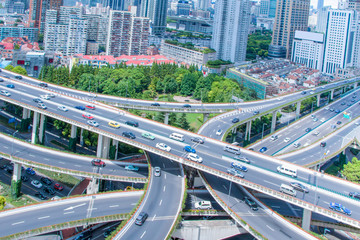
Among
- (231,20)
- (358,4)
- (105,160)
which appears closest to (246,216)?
(105,160)

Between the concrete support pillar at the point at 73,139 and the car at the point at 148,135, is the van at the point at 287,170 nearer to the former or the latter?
the car at the point at 148,135

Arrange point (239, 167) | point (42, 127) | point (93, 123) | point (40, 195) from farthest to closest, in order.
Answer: point (42, 127)
point (93, 123)
point (40, 195)
point (239, 167)

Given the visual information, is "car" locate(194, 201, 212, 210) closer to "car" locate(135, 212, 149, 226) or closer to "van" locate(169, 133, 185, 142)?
"car" locate(135, 212, 149, 226)

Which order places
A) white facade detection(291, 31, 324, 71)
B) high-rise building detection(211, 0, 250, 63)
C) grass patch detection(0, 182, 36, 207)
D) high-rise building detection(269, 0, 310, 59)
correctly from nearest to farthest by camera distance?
grass patch detection(0, 182, 36, 207) → high-rise building detection(211, 0, 250, 63) → white facade detection(291, 31, 324, 71) → high-rise building detection(269, 0, 310, 59)

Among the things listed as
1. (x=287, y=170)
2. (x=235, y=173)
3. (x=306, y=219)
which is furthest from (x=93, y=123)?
(x=306, y=219)

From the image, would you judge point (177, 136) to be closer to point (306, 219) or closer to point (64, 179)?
point (64, 179)

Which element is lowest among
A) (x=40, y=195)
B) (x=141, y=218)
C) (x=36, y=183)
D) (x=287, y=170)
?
(x=40, y=195)

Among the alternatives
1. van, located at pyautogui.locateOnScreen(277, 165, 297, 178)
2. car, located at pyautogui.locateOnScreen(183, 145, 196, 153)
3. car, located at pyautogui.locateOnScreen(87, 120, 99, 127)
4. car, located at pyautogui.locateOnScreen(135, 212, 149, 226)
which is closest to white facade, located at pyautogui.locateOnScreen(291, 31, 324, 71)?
van, located at pyautogui.locateOnScreen(277, 165, 297, 178)
